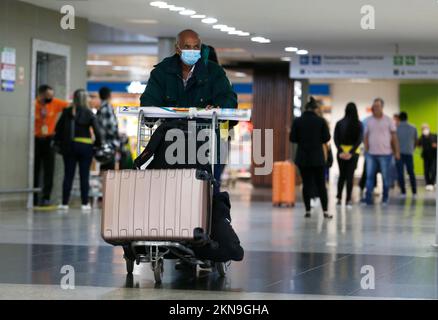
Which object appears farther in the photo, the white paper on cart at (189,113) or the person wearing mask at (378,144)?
the person wearing mask at (378,144)

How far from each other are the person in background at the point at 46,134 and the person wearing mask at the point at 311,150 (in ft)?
13.3

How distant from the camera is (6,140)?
15570 millimetres

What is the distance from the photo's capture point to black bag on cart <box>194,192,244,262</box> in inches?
274

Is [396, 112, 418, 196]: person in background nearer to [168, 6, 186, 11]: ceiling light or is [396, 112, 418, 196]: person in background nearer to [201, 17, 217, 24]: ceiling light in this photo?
[201, 17, 217, 24]: ceiling light

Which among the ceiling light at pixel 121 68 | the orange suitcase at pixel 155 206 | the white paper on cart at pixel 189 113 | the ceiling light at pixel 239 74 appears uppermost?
the ceiling light at pixel 121 68

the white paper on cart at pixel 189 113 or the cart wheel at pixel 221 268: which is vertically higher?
the white paper on cart at pixel 189 113

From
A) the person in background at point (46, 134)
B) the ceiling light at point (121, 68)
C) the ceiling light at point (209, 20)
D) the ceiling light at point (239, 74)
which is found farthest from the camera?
the ceiling light at point (121, 68)

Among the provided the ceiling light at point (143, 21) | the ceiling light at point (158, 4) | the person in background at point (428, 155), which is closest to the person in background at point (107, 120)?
the ceiling light at point (158, 4)

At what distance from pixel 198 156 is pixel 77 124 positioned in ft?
27.9

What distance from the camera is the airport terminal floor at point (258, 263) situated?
6789mm

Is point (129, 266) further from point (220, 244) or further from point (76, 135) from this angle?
point (76, 135)

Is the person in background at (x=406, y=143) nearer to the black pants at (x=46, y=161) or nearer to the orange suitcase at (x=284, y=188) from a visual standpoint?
the orange suitcase at (x=284, y=188)
